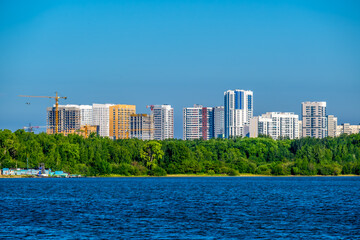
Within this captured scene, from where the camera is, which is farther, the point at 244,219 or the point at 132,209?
the point at 132,209

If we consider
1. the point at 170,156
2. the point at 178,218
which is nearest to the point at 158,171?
the point at 170,156

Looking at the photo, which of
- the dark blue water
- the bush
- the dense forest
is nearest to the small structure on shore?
the dense forest

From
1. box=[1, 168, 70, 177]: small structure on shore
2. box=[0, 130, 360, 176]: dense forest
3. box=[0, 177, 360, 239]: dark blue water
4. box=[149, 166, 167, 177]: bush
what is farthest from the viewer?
box=[149, 166, 167, 177]: bush

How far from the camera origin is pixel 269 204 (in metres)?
67.5

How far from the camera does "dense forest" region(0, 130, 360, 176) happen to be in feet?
510

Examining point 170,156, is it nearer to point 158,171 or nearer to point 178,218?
point 158,171

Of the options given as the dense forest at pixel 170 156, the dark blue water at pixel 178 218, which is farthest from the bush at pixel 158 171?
the dark blue water at pixel 178 218

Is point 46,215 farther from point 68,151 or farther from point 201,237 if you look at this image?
point 68,151

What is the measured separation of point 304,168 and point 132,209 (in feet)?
394

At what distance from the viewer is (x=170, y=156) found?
165m

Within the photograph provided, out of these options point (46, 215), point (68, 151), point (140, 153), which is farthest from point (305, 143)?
point (46, 215)

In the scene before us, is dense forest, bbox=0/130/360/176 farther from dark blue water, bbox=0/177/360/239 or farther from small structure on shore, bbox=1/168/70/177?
dark blue water, bbox=0/177/360/239

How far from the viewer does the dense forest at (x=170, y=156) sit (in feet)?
510

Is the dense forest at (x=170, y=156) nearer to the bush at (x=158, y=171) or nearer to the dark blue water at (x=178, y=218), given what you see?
the bush at (x=158, y=171)
